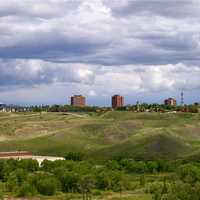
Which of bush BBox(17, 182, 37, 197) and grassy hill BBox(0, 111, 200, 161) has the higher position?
grassy hill BBox(0, 111, 200, 161)

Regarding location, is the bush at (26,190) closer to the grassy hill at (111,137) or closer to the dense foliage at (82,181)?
the dense foliage at (82,181)

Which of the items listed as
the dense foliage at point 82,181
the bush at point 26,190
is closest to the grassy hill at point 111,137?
the dense foliage at point 82,181

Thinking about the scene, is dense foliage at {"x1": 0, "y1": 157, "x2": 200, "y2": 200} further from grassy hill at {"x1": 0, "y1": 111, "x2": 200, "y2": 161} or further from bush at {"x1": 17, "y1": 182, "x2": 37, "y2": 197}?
grassy hill at {"x1": 0, "y1": 111, "x2": 200, "y2": 161}

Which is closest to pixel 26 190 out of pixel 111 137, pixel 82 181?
pixel 82 181

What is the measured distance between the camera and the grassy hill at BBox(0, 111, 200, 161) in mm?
131375

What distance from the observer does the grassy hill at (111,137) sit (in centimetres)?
13138

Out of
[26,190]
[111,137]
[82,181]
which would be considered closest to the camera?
[26,190]

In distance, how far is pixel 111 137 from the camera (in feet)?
519

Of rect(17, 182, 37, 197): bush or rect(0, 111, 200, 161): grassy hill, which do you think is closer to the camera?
rect(17, 182, 37, 197): bush

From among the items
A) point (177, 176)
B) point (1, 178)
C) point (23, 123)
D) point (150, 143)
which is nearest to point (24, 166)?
point (1, 178)

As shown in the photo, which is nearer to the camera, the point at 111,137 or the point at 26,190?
the point at 26,190

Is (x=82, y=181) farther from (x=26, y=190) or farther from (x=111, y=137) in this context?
(x=111, y=137)

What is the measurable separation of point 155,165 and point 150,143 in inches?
1031

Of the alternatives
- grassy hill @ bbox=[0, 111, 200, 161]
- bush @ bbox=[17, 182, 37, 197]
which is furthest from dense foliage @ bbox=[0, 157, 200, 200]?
grassy hill @ bbox=[0, 111, 200, 161]
